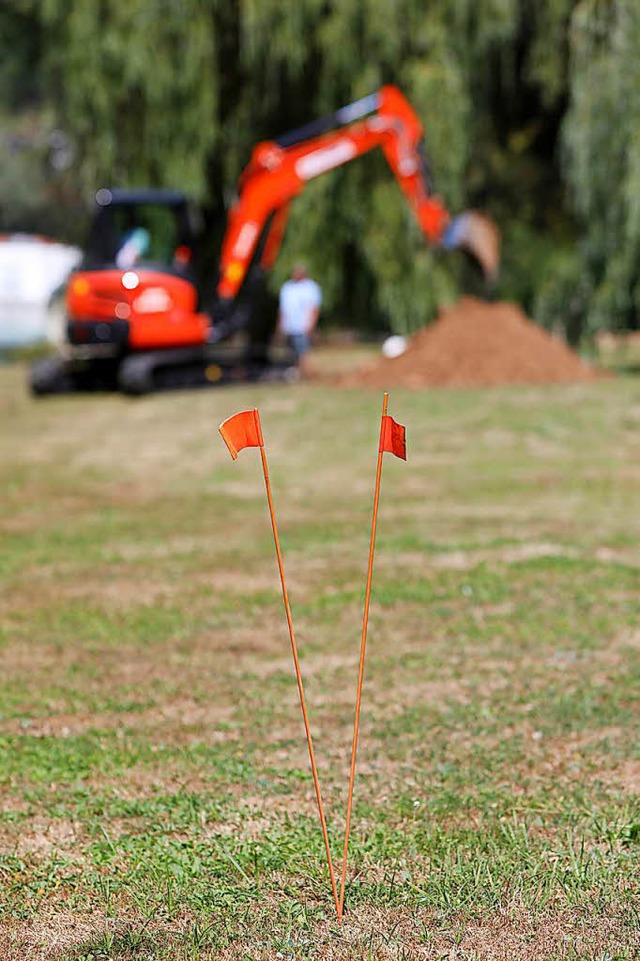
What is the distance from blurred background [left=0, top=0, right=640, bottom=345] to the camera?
19.5m

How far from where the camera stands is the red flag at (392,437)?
432 cm

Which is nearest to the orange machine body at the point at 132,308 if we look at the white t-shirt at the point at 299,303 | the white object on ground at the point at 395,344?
the white t-shirt at the point at 299,303

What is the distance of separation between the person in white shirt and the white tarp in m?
36.3

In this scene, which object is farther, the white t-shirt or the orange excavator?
the white t-shirt

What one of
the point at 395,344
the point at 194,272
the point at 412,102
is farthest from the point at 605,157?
the point at 194,272

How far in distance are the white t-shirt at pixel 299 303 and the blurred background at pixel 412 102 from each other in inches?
53.4

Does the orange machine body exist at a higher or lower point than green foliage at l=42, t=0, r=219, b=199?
lower

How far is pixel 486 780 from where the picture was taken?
5402 mm

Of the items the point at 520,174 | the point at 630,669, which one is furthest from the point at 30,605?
the point at 520,174

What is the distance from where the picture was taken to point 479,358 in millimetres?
17594

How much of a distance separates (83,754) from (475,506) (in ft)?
19.9

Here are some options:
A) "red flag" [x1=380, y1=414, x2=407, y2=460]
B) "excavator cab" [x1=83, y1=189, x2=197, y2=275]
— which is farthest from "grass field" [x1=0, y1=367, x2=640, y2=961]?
"excavator cab" [x1=83, y1=189, x2=197, y2=275]

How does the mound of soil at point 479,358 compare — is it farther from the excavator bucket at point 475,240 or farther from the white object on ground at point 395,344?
the white object on ground at point 395,344

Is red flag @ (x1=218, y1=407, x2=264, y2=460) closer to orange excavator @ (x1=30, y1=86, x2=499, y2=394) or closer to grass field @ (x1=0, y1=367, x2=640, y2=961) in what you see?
grass field @ (x1=0, y1=367, x2=640, y2=961)
